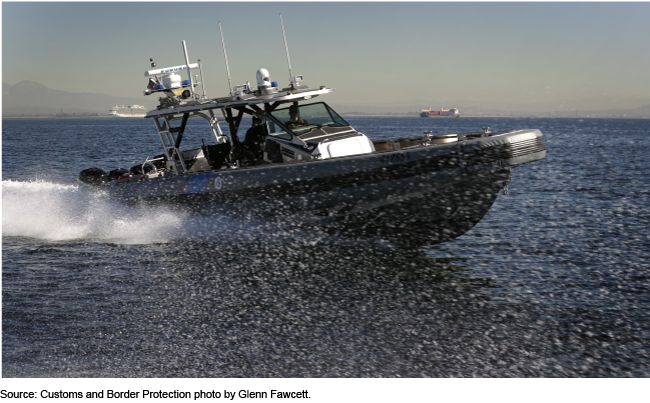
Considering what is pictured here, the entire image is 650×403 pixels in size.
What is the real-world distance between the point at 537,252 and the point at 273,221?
505 cm

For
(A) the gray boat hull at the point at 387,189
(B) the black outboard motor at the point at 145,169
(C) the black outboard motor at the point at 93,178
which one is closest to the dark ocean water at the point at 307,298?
(C) the black outboard motor at the point at 93,178

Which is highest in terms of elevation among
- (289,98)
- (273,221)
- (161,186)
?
(289,98)

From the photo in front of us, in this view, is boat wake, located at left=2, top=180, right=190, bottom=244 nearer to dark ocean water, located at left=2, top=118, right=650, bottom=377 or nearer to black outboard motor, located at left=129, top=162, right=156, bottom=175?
dark ocean water, located at left=2, top=118, right=650, bottom=377

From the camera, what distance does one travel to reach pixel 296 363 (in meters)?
5.67

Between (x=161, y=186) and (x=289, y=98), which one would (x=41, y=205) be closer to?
(x=161, y=186)

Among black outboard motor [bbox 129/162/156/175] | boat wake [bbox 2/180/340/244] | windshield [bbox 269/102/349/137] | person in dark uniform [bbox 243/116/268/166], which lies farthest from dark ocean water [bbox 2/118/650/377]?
windshield [bbox 269/102/349/137]

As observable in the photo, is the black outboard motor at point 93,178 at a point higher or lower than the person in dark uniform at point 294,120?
lower

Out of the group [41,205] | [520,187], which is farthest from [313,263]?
[520,187]

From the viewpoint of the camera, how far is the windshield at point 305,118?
10375 mm

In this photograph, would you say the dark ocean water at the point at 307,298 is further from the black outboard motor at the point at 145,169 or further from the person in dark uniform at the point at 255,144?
the person in dark uniform at the point at 255,144

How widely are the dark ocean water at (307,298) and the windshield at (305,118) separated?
1951 millimetres

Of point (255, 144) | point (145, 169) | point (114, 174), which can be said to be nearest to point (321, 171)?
point (255, 144)

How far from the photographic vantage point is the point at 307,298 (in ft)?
25.2

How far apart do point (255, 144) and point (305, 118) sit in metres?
1.16
